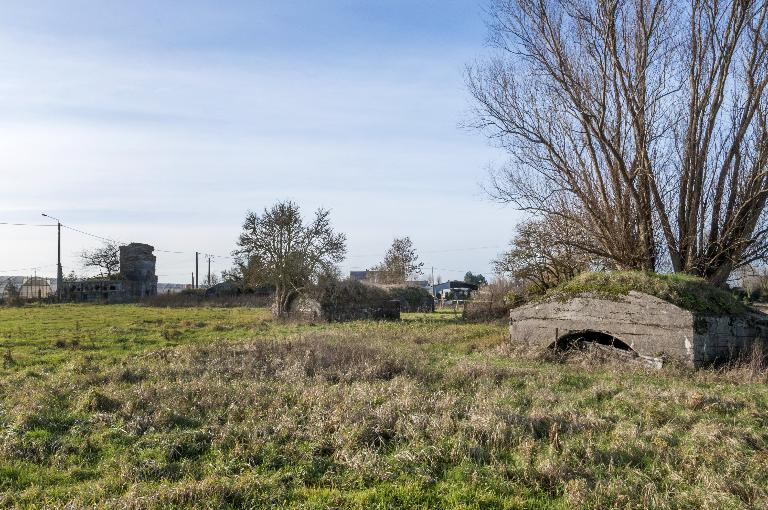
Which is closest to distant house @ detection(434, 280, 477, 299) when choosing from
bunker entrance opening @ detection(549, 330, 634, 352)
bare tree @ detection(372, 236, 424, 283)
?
bare tree @ detection(372, 236, 424, 283)

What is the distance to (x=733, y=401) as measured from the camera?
8594 millimetres

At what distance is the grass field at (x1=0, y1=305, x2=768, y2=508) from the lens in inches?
214

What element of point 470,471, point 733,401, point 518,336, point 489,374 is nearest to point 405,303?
point 518,336

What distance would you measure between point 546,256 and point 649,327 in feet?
28.8

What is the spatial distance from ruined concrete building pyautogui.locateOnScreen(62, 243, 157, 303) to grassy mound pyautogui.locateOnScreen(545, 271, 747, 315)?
45.5m

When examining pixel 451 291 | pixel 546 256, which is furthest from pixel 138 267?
pixel 546 256

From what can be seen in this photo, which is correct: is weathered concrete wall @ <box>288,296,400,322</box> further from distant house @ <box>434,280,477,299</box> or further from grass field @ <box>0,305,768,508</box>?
distant house @ <box>434,280,477,299</box>

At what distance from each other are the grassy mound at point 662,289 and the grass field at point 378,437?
2.03 metres

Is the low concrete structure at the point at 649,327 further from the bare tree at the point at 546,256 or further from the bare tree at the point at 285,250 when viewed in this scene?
the bare tree at the point at 285,250

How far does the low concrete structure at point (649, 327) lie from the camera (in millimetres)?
12289

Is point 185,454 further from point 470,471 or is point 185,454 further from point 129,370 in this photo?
point 129,370

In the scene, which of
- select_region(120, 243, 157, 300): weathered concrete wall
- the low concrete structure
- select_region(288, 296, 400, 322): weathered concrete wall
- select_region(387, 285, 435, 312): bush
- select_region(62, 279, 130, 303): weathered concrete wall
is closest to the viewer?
the low concrete structure

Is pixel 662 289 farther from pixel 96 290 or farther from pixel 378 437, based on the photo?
pixel 96 290

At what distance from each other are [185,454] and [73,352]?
9.95 metres
